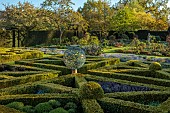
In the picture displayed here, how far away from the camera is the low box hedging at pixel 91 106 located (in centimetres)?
548

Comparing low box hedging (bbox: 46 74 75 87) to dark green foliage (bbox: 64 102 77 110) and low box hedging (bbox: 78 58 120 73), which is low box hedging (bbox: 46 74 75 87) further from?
dark green foliage (bbox: 64 102 77 110)

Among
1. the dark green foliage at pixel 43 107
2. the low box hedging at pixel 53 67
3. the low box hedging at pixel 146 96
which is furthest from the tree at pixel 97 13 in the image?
the dark green foliage at pixel 43 107

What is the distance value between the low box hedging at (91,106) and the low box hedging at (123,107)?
0.27 meters

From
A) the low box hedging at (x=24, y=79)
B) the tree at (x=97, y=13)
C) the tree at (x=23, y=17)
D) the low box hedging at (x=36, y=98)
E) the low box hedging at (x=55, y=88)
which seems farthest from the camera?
the tree at (x=97, y=13)

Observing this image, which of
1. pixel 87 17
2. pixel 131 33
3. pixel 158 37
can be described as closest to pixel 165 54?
pixel 158 37

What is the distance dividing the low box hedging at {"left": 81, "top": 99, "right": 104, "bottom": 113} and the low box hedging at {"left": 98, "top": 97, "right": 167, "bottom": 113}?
0.27 metres

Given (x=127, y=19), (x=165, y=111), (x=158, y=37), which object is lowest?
(x=165, y=111)

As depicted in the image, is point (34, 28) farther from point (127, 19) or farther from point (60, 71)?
point (60, 71)

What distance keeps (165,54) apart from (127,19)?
1520 cm

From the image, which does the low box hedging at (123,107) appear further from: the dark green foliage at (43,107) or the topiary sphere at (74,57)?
the topiary sphere at (74,57)

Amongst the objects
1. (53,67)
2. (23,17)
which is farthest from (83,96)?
(23,17)

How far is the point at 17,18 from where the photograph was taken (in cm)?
3055

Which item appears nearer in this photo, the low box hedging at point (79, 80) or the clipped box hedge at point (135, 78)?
the low box hedging at point (79, 80)

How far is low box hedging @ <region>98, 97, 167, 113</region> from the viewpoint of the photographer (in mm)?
5621
